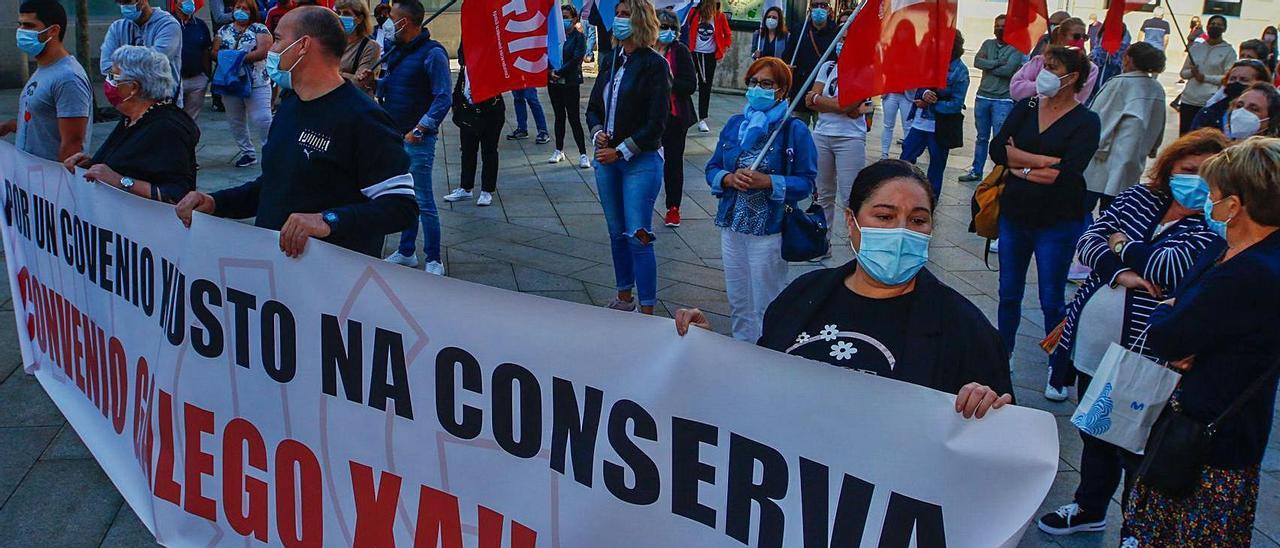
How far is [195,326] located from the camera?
143 inches

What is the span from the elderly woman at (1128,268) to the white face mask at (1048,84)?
3.87 ft

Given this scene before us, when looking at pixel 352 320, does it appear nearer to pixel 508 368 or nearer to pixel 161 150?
pixel 508 368

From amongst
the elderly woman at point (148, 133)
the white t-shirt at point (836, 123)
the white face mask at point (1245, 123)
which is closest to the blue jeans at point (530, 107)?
the white t-shirt at point (836, 123)

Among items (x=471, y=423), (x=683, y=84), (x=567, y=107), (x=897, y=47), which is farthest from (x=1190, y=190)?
(x=567, y=107)

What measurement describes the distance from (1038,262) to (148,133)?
14.2 ft

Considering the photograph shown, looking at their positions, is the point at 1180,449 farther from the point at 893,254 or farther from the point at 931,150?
the point at 931,150

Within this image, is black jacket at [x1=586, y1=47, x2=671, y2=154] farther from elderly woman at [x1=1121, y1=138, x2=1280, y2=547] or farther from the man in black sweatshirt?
elderly woman at [x1=1121, y1=138, x2=1280, y2=547]

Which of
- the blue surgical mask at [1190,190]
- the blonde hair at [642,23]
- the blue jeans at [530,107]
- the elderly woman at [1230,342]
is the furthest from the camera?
the blue jeans at [530,107]

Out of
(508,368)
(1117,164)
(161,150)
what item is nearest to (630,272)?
(161,150)

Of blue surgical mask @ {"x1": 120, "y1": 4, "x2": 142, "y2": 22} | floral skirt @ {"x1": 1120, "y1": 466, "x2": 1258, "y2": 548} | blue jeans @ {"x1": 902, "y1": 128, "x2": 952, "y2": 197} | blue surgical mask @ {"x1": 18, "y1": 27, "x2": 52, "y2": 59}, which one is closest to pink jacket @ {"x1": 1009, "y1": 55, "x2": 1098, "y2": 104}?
blue jeans @ {"x1": 902, "y1": 128, "x2": 952, "y2": 197}

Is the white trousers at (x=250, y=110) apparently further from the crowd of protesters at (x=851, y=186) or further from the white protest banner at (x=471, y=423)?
the white protest banner at (x=471, y=423)

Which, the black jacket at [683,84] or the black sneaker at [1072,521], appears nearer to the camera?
the black sneaker at [1072,521]

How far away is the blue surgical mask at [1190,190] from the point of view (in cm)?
398

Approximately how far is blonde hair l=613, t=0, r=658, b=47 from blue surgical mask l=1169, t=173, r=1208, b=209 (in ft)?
10.7
